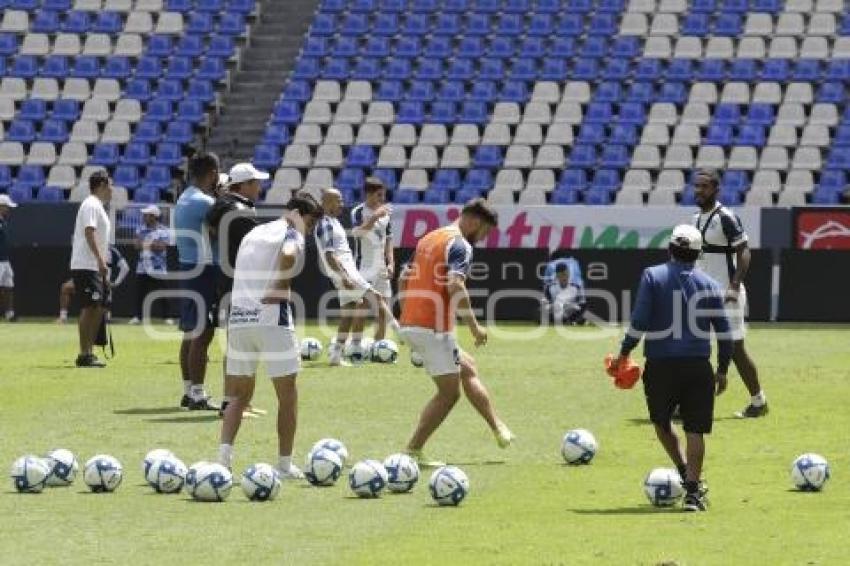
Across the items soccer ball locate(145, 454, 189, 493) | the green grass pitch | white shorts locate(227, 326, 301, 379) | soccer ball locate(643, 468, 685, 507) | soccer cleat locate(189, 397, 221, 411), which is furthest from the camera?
soccer cleat locate(189, 397, 221, 411)

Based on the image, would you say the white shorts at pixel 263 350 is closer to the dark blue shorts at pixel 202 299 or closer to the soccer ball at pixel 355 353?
the dark blue shorts at pixel 202 299

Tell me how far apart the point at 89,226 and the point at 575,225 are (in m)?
14.1

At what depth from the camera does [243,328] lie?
1443 cm

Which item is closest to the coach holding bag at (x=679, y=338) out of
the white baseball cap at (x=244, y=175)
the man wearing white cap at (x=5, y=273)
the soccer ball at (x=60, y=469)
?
the soccer ball at (x=60, y=469)

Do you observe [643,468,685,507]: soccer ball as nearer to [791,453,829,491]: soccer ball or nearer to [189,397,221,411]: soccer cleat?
[791,453,829,491]: soccer ball

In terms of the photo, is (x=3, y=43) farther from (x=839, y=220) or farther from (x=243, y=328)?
(x=243, y=328)

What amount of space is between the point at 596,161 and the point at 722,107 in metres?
2.90

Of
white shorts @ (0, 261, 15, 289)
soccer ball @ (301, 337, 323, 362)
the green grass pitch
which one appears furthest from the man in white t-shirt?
white shorts @ (0, 261, 15, 289)

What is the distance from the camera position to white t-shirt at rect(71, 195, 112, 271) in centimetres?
2303

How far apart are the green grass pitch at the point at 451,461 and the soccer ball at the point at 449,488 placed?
0.33 feet

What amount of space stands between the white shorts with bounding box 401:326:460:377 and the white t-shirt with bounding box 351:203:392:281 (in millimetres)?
9720

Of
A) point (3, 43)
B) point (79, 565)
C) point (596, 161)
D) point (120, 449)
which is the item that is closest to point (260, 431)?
point (120, 449)

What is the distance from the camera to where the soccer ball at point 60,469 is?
14.1 meters

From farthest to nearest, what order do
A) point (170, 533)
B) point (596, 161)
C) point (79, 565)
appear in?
point (596, 161) → point (170, 533) → point (79, 565)
